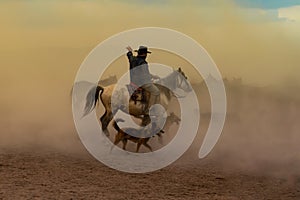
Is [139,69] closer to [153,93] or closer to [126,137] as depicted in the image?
[153,93]

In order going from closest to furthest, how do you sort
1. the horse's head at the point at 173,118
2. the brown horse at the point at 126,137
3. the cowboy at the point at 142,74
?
the cowboy at the point at 142,74
the brown horse at the point at 126,137
the horse's head at the point at 173,118

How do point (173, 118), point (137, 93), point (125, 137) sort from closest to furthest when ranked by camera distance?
point (137, 93)
point (125, 137)
point (173, 118)

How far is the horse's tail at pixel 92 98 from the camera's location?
8.81m

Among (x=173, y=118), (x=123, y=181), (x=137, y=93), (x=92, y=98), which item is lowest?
(x=123, y=181)

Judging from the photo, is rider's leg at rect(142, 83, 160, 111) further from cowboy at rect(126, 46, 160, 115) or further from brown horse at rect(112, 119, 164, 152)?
brown horse at rect(112, 119, 164, 152)

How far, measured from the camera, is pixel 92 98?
8820mm

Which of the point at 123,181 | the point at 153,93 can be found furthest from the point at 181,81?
the point at 123,181

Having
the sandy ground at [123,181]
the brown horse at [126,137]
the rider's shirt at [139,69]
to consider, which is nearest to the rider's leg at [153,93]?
the rider's shirt at [139,69]

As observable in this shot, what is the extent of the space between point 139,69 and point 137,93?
1.65ft

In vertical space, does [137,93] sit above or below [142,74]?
below

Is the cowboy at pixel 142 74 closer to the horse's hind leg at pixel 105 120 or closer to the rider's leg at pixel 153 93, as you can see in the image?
the rider's leg at pixel 153 93

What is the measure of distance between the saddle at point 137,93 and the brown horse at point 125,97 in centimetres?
9

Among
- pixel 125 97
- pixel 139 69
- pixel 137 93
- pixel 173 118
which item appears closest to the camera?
pixel 139 69

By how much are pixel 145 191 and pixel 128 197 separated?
365mm
